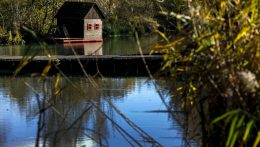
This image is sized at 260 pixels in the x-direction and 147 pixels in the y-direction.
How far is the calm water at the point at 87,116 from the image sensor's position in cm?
813

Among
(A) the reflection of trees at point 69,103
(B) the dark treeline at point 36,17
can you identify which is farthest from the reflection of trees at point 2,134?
(B) the dark treeline at point 36,17

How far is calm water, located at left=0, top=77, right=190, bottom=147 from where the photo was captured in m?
8.13

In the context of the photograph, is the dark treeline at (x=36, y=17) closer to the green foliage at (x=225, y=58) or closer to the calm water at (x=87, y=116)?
the calm water at (x=87, y=116)

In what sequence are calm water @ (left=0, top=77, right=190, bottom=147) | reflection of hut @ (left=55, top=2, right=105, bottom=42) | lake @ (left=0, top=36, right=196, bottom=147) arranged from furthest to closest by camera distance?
reflection of hut @ (left=55, top=2, right=105, bottom=42) → calm water @ (left=0, top=77, right=190, bottom=147) → lake @ (left=0, top=36, right=196, bottom=147)

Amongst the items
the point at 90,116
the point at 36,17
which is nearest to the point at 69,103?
the point at 90,116

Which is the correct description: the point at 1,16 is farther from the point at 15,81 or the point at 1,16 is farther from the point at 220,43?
the point at 220,43

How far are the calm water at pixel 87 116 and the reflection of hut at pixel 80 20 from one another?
21.9 meters

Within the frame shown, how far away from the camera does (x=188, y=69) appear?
118 inches

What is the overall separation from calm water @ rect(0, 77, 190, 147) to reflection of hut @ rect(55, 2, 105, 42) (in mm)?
21923

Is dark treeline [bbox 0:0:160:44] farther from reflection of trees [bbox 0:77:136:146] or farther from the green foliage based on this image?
the green foliage

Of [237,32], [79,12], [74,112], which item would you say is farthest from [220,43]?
[79,12]

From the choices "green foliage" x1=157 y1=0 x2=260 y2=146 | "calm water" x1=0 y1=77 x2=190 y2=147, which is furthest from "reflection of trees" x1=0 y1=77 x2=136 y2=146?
"green foliage" x1=157 y1=0 x2=260 y2=146

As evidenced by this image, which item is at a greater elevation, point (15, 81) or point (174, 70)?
point (174, 70)

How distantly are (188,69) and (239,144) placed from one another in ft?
1.57
